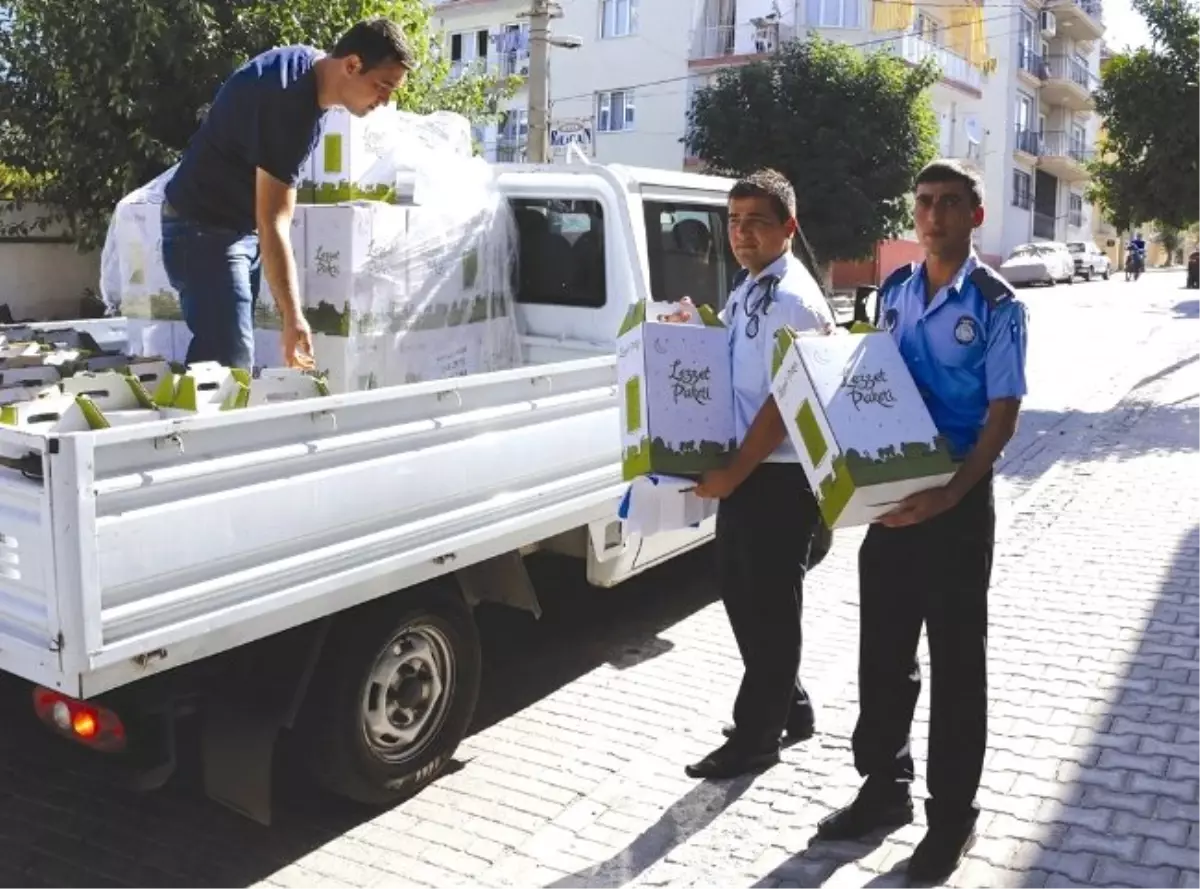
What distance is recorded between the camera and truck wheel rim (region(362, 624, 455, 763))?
145 inches

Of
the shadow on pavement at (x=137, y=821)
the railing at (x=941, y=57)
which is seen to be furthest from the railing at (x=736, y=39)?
the shadow on pavement at (x=137, y=821)

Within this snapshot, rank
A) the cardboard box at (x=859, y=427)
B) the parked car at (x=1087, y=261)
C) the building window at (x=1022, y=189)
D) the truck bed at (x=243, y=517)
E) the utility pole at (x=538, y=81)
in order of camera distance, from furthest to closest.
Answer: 1. the building window at (x=1022, y=189)
2. the parked car at (x=1087, y=261)
3. the utility pole at (x=538, y=81)
4. the cardboard box at (x=859, y=427)
5. the truck bed at (x=243, y=517)

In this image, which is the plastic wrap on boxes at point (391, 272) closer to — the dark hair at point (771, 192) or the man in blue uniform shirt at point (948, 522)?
the dark hair at point (771, 192)

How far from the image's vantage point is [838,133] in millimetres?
21562

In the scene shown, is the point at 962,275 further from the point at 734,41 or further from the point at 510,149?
the point at 510,149

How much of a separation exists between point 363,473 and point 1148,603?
4.16 meters

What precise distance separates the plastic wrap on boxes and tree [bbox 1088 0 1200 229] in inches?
345

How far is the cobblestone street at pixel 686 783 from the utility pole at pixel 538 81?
10626 mm

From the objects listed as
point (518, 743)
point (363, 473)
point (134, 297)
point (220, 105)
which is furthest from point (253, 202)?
point (518, 743)

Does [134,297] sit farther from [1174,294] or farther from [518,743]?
[1174,294]

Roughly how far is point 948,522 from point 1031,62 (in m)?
50.5

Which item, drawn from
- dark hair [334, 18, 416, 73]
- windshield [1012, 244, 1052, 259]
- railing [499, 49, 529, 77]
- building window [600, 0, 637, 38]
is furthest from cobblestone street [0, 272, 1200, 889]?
windshield [1012, 244, 1052, 259]

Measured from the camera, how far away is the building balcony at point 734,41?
105ft

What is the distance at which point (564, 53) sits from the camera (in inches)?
1401
